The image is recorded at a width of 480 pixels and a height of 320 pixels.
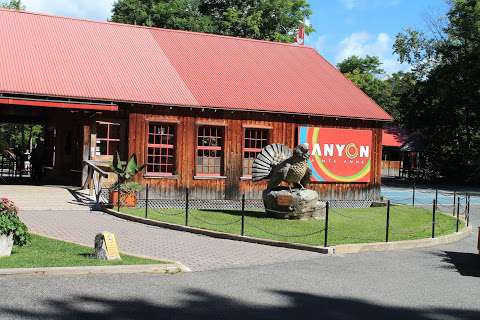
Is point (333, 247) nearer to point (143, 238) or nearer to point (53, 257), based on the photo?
point (143, 238)

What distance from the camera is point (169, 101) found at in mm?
21000

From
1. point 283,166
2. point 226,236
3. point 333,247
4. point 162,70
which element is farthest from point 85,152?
point 333,247

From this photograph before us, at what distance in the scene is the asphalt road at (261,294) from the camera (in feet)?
24.6

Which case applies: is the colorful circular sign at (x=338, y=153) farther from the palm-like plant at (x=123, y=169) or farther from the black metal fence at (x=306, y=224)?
the palm-like plant at (x=123, y=169)

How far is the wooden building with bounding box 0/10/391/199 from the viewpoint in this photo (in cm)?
2077

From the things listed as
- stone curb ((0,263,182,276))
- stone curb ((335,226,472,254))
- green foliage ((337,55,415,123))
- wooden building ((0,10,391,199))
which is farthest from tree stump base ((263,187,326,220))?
green foliage ((337,55,415,123))

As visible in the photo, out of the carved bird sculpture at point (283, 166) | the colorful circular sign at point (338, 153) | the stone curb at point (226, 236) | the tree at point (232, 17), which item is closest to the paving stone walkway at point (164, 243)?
the stone curb at point (226, 236)

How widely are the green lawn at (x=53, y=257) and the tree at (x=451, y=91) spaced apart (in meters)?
36.0

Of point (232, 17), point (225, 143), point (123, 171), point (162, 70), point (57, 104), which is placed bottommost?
point (123, 171)

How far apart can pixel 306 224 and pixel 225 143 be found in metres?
6.30

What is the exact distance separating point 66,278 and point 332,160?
16.4 meters

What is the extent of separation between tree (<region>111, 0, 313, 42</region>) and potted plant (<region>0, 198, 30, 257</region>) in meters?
33.5

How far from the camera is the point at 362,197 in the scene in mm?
25016

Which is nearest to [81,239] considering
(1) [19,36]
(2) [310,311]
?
(2) [310,311]
